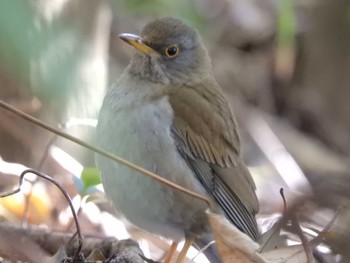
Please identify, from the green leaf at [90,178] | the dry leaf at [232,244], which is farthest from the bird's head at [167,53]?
the dry leaf at [232,244]

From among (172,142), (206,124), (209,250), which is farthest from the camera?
(206,124)

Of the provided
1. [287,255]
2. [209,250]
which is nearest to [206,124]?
[209,250]

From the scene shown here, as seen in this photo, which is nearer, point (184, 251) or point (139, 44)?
point (184, 251)

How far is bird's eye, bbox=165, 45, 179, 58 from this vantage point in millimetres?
4422

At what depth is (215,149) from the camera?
417 cm

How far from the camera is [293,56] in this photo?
325 inches

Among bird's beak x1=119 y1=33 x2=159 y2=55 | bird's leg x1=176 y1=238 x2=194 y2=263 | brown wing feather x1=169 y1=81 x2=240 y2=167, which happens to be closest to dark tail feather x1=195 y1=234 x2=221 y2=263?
bird's leg x1=176 y1=238 x2=194 y2=263

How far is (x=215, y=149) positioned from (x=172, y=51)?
0.60 metres

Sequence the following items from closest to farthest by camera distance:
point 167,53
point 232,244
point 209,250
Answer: point 232,244
point 209,250
point 167,53

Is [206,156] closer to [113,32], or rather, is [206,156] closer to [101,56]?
[101,56]

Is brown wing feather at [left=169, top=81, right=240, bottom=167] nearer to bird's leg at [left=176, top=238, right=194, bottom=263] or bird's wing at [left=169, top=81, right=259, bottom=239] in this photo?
bird's wing at [left=169, top=81, right=259, bottom=239]

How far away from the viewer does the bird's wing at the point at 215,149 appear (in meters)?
4.03

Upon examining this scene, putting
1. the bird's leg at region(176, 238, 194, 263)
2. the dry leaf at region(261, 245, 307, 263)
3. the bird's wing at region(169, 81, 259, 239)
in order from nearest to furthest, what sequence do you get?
the dry leaf at region(261, 245, 307, 263), the bird's leg at region(176, 238, 194, 263), the bird's wing at region(169, 81, 259, 239)

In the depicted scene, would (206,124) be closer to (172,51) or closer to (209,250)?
(172,51)
